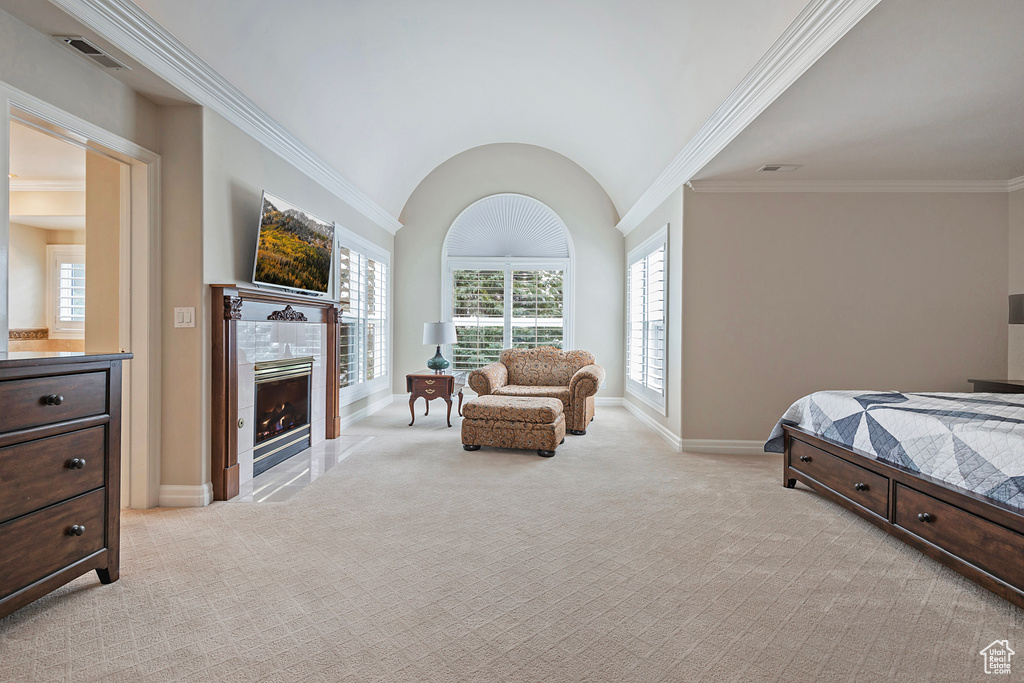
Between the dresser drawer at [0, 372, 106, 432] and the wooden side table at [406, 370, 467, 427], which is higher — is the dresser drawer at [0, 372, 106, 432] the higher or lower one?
the higher one

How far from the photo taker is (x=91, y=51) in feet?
8.66

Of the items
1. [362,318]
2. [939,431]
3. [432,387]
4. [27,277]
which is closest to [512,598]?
[939,431]

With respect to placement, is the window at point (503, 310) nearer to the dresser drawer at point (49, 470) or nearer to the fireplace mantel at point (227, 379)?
the fireplace mantel at point (227, 379)

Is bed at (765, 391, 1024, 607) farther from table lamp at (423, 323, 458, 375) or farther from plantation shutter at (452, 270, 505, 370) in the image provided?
plantation shutter at (452, 270, 505, 370)

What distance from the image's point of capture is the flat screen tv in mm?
3839

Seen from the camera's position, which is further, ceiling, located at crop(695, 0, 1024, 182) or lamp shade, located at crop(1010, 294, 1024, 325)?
lamp shade, located at crop(1010, 294, 1024, 325)

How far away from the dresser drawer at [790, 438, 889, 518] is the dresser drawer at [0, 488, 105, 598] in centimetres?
385

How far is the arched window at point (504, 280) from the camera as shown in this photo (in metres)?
7.91

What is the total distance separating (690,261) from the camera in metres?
4.88

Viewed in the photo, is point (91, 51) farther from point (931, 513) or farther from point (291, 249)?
point (931, 513)

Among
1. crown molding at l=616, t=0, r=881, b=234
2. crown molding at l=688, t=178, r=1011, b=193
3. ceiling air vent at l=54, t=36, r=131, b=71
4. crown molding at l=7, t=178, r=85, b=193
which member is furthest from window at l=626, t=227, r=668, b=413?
crown molding at l=7, t=178, r=85, b=193

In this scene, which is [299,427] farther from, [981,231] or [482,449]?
[981,231]

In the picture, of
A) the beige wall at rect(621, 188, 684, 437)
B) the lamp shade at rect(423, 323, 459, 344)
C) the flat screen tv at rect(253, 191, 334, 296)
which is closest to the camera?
the flat screen tv at rect(253, 191, 334, 296)

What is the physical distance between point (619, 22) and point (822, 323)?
319cm
